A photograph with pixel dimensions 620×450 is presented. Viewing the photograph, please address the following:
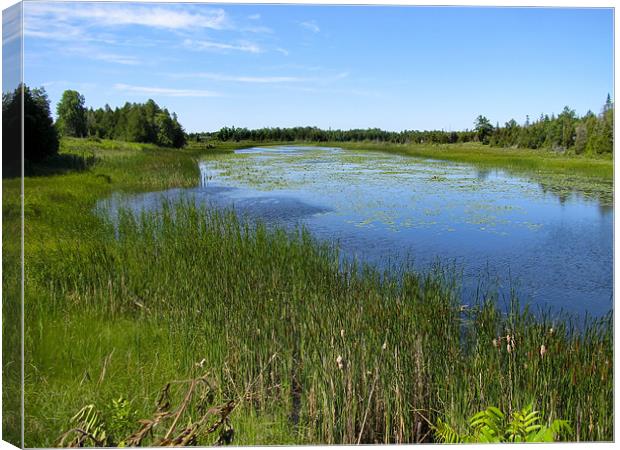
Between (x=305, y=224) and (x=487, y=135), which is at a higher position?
(x=487, y=135)

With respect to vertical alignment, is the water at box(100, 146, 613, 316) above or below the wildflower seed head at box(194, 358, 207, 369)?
above

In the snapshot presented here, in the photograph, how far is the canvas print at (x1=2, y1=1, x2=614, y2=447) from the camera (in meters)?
2.93

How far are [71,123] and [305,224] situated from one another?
1.36 m

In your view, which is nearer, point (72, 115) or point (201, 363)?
point (201, 363)

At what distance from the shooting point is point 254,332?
320 cm

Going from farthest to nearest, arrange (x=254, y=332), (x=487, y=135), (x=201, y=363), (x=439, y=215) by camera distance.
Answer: (x=487, y=135)
(x=439, y=215)
(x=254, y=332)
(x=201, y=363)

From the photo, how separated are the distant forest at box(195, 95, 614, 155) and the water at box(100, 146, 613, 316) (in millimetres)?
90

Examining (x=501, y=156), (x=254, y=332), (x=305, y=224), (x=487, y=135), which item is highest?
(x=487, y=135)

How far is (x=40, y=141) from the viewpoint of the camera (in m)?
3.15

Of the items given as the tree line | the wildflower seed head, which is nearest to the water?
the tree line

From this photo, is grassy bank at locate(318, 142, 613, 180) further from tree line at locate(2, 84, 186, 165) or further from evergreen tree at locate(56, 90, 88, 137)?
evergreen tree at locate(56, 90, 88, 137)

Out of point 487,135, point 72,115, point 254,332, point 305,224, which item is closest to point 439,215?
point 487,135

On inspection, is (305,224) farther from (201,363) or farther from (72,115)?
(72,115)

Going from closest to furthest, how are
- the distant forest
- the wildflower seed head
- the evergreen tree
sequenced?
the wildflower seed head
the evergreen tree
the distant forest
